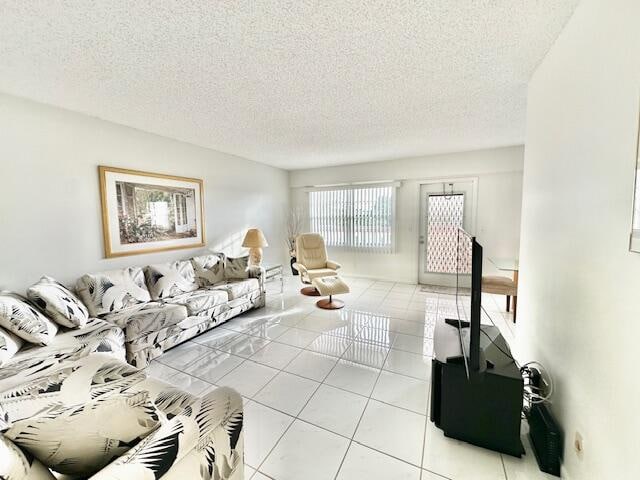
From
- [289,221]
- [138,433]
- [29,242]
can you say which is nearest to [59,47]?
[29,242]

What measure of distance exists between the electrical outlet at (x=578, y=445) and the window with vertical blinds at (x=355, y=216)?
4041 millimetres

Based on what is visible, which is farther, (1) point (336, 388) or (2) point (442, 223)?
(2) point (442, 223)

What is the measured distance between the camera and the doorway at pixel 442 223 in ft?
14.9

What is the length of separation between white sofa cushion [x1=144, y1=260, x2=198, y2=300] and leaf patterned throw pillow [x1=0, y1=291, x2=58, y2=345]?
1.02 meters

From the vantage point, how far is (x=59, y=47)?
1.58 metres

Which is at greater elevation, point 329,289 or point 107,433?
point 107,433

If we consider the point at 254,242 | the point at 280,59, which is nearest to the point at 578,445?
the point at 280,59

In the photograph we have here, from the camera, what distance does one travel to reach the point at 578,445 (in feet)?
3.96

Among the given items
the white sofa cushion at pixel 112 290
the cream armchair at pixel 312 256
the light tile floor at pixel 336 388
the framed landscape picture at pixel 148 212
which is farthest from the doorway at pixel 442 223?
the white sofa cushion at pixel 112 290

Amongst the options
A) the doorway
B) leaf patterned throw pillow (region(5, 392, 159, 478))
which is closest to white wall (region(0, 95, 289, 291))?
leaf patterned throw pillow (region(5, 392, 159, 478))

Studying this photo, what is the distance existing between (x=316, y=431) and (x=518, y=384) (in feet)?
3.93

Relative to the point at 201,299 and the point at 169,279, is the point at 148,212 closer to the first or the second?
the point at 169,279

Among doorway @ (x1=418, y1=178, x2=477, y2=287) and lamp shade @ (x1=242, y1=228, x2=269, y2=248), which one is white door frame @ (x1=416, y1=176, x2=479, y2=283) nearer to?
doorway @ (x1=418, y1=178, x2=477, y2=287)

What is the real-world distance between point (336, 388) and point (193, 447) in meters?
1.35
